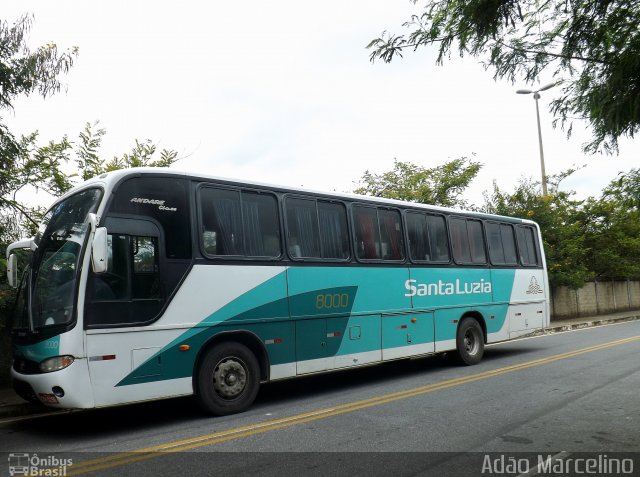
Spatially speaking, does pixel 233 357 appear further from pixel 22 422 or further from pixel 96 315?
pixel 22 422

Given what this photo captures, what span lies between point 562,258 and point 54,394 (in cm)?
2227

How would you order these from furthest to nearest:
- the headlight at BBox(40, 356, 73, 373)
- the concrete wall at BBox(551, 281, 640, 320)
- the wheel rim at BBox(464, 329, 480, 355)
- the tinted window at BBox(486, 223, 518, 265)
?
the concrete wall at BBox(551, 281, 640, 320)
the tinted window at BBox(486, 223, 518, 265)
the wheel rim at BBox(464, 329, 480, 355)
the headlight at BBox(40, 356, 73, 373)

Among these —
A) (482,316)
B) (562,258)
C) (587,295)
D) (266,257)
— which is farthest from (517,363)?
(587,295)

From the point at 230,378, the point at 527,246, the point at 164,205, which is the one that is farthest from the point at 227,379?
the point at 527,246

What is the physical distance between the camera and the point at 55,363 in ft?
21.2

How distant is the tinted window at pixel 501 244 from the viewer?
1306cm

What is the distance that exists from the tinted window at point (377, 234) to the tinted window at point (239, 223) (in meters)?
1.91

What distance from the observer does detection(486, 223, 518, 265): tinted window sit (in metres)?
13.1

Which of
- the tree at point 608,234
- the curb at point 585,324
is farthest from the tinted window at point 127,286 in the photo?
the tree at point 608,234

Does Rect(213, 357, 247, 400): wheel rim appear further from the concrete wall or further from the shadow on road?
the concrete wall

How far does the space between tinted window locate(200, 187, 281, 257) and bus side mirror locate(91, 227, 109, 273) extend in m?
1.58

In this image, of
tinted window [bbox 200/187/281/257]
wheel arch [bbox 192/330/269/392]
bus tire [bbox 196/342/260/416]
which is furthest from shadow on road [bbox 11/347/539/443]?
tinted window [bbox 200/187/281/257]

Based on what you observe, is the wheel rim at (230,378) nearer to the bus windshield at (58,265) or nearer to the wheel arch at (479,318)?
the bus windshield at (58,265)

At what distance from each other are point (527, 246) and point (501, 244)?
4.26ft
